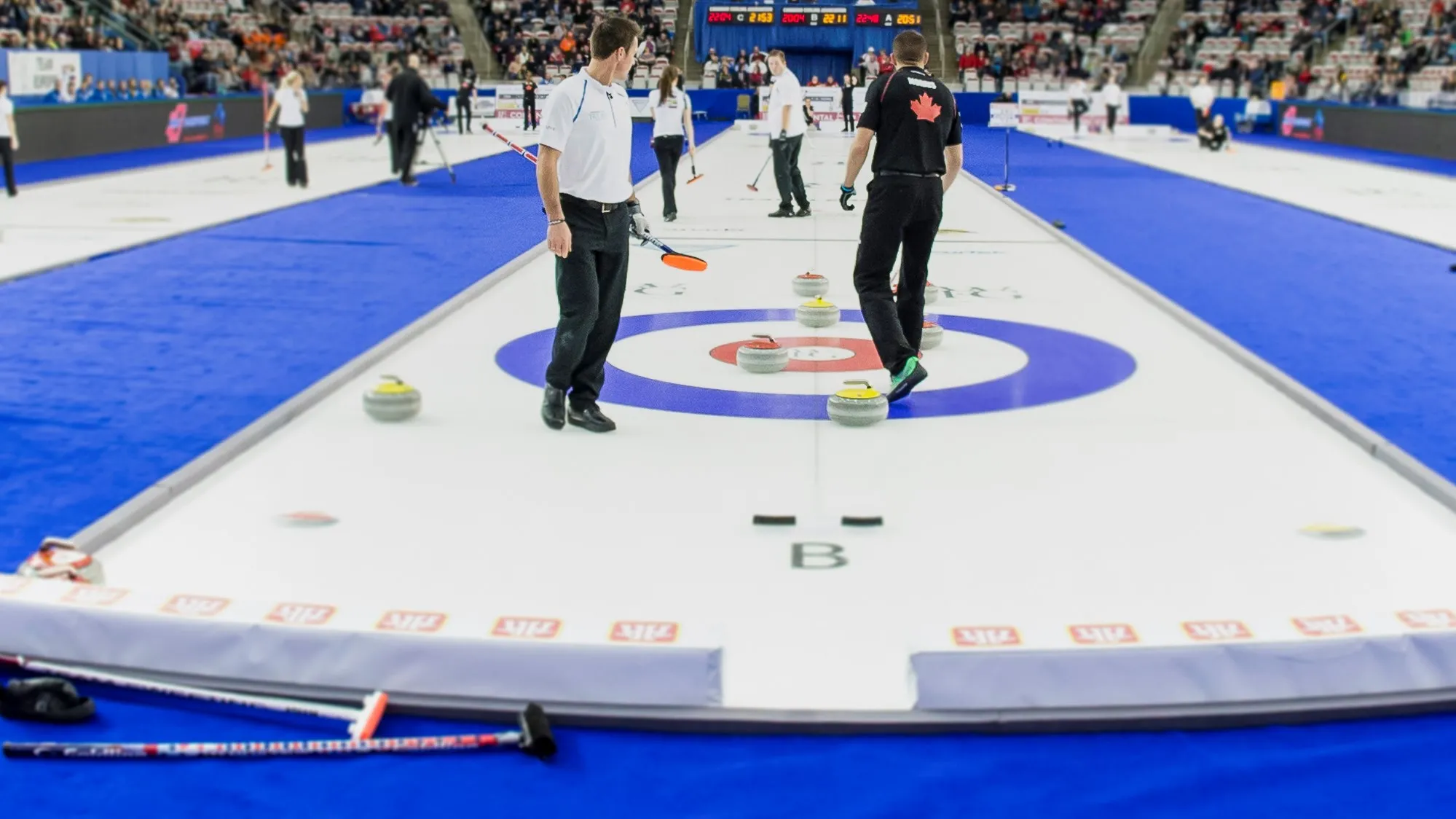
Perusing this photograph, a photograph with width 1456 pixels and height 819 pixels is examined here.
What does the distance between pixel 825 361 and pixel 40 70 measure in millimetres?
21079

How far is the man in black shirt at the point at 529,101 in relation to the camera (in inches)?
473

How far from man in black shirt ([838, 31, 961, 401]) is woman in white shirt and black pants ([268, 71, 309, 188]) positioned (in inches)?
567

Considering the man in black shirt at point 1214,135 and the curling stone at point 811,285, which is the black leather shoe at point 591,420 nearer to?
the curling stone at point 811,285

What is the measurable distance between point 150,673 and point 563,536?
170cm

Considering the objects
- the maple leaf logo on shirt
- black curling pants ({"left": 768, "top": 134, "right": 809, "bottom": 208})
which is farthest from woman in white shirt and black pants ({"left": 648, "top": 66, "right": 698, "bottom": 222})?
the maple leaf logo on shirt

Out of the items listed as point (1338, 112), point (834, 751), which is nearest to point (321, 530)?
point (834, 751)

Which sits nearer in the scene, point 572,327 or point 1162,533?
point 1162,533

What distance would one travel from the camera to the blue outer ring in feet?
25.6

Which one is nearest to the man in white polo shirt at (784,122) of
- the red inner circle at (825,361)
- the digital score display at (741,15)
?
the red inner circle at (825,361)

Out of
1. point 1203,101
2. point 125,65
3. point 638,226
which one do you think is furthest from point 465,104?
point 638,226

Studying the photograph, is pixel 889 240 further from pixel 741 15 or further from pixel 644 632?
pixel 741 15

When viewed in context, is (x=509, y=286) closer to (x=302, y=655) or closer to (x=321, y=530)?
(x=321, y=530)

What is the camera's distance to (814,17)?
39.9 m

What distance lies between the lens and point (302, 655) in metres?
4.21
